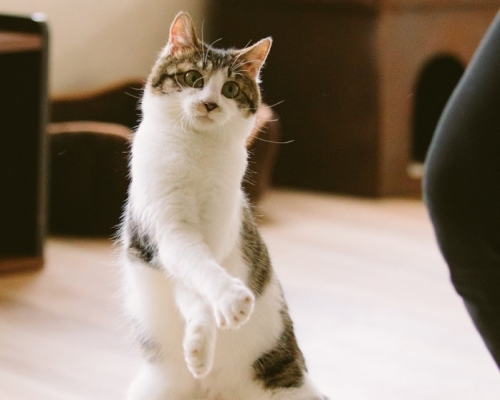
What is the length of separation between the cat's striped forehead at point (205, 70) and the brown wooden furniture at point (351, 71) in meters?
1.75

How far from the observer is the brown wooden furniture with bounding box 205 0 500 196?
9.51 feet

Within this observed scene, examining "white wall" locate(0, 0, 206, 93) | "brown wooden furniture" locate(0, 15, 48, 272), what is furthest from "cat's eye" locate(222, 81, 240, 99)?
"white wall" locate(0, 0, 206, 93)

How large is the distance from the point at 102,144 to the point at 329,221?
83cm

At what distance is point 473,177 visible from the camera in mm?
972

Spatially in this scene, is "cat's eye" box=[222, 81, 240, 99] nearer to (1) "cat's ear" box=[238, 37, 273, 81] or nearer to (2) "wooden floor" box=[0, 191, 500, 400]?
(1) "cat's ear" box=[238, 37, 273, 81]

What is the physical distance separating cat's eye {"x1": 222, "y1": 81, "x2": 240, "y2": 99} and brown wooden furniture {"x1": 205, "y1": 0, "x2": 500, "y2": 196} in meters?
1.78

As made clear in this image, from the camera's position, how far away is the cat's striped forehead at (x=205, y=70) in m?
1.16

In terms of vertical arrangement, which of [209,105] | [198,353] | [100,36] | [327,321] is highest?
[209,105]

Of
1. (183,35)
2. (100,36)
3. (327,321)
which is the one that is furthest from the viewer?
(100,36)

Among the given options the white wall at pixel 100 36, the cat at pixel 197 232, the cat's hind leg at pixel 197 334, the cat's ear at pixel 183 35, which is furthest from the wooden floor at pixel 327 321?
the white wall at pixel 100 36

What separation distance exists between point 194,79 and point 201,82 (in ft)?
0.04

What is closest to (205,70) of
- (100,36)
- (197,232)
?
(197,232)

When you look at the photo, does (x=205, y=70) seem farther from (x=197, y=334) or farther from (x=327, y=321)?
(x=327, y=321)

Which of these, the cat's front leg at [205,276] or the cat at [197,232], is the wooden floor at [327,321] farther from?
the cat's front leg at [205,276]
